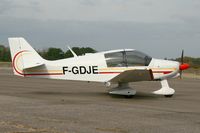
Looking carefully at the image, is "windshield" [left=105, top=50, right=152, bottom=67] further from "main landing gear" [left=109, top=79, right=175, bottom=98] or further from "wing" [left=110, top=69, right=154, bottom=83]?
"main landing gear" [left=109, top=79, right=175, bottom=98]

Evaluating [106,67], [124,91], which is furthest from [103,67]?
[124,91]

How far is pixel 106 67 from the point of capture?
1730cm

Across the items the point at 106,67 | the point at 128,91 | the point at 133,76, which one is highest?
the point at 106,67

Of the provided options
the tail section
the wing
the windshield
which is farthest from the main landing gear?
the tail section

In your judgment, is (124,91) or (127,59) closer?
(124,91)

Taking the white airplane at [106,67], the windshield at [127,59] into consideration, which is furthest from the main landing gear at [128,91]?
the windshield at [127,59]

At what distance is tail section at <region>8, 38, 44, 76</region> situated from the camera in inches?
696

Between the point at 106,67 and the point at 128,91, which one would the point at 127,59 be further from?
the point at 128,91

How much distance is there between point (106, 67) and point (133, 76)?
1341mm

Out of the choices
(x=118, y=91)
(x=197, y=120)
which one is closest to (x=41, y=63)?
(x=118, y=91)

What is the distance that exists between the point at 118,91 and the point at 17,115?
23.7ft

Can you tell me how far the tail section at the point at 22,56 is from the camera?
17.7m

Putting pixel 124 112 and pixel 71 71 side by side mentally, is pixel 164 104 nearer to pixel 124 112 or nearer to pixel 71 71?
pixel 124 112

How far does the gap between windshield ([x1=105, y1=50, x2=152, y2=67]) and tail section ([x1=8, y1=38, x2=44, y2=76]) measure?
3.08m
